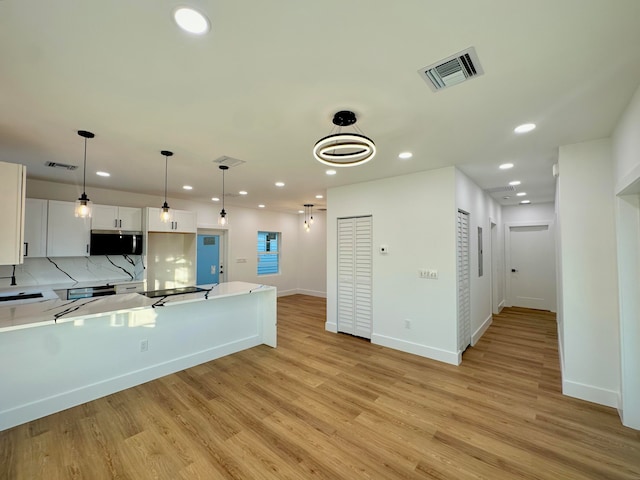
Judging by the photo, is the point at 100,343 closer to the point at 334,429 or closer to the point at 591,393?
the point at 334,429

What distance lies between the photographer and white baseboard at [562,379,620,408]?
9.19 feet

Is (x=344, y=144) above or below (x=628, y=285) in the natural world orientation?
above

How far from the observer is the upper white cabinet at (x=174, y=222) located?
5270 millimetres

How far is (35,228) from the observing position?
4.32 m

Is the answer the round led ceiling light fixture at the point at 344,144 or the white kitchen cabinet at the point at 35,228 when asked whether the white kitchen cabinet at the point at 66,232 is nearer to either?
the white kitchen cabinet at the point at 35,228

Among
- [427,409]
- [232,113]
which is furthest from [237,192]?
[427,409]

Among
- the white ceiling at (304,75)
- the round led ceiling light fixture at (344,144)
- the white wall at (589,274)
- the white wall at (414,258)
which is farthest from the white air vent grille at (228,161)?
the white wall at (589,274)

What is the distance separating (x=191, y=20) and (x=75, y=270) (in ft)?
18.1

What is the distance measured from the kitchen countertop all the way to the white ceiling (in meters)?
1.76

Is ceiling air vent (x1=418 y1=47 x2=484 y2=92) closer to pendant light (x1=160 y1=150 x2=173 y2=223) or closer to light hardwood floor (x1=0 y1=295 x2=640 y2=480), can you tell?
light hardwood floor (x1=0 y1=295 x2=640 y2=480)

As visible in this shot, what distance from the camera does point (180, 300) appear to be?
3.30 metres

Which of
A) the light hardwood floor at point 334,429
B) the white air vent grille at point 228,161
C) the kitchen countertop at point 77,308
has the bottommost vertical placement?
the light hardwood floor at point 334,429

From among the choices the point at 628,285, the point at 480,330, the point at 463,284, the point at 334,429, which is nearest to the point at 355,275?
the point at 463,284

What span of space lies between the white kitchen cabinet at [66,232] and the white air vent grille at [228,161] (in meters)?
3.01
